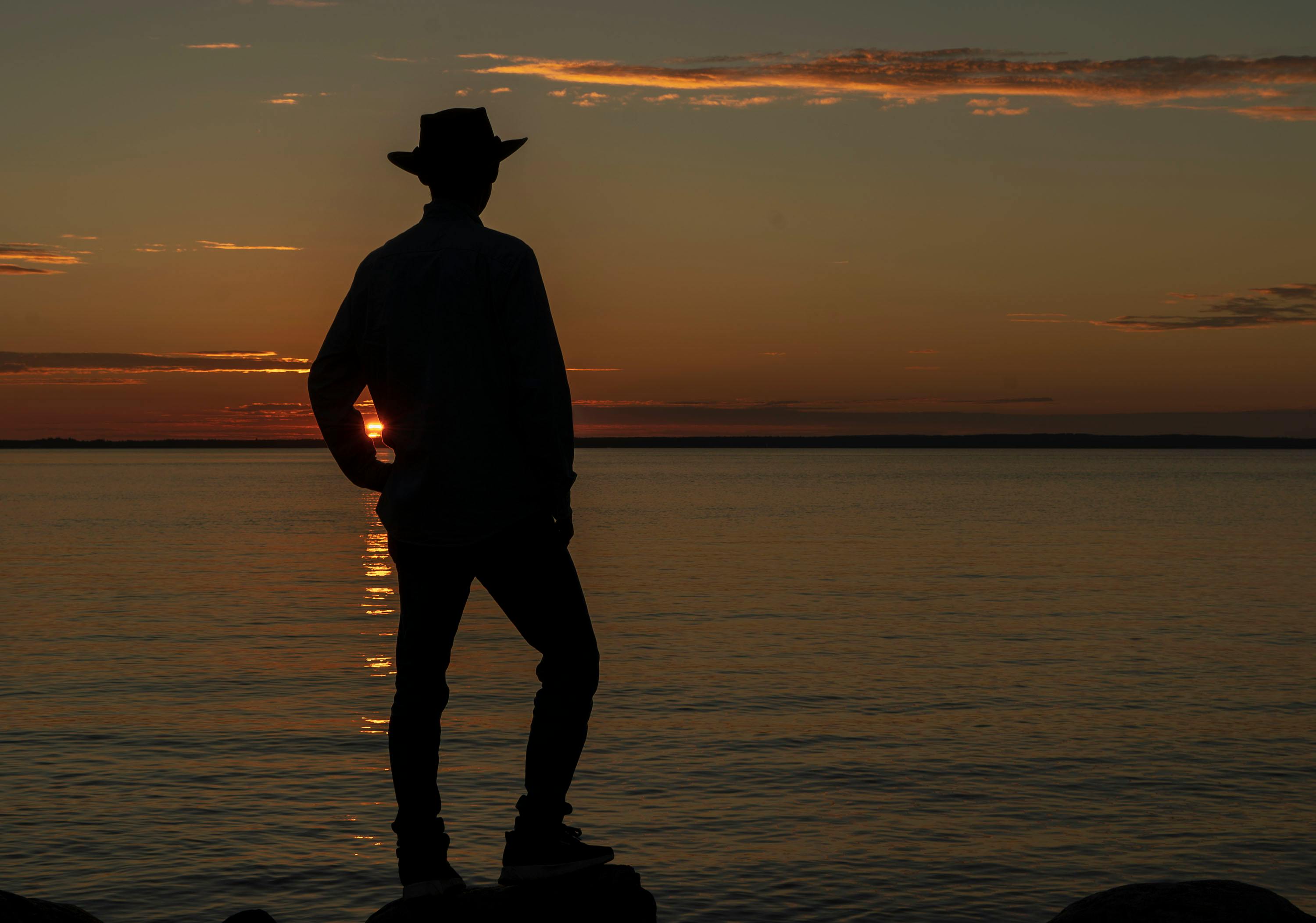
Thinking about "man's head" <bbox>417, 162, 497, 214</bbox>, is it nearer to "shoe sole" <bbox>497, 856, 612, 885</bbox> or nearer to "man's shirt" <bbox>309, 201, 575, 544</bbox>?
"man's shirt" <bbox>309, 201, 575, 544</bbox>

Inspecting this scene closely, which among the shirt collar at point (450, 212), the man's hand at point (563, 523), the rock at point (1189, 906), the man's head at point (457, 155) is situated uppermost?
the man's head at point (457, 155)

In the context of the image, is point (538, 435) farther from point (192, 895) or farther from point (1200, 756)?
point (1200, 756)

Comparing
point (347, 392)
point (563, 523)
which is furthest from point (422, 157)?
point (563, 523)

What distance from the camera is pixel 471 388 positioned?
4488mm

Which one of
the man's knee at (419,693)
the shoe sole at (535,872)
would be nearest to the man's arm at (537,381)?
the man's knee at (419,693)

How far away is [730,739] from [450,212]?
9.01m

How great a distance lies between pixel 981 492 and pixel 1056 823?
3585 inches

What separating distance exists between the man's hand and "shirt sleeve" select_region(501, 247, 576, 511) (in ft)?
0.11

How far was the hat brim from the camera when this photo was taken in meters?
4.73

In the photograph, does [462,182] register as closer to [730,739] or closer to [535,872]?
[535,872]

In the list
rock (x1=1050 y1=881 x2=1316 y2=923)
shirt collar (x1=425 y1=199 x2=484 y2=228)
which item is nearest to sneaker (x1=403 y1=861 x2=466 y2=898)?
shirt collar (x1=425 y1=199 x2=484 y2=228)

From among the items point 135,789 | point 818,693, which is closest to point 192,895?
point 135,789

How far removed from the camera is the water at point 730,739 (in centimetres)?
873

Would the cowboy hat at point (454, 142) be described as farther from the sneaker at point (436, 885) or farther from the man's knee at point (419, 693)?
the sneaker at point (436, 885)
